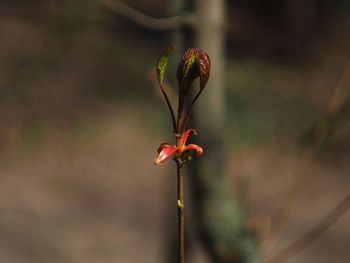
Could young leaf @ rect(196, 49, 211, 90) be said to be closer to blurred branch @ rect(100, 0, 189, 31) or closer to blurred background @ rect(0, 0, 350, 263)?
blurred branch @ rect(100, 0, 189, 31)

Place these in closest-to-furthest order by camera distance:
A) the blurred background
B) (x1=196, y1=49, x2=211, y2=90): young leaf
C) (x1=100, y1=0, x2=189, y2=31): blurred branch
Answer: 1. (x1=196, y1=49, x2=211, y2=90): young leaf
2. (x1=100, y1=0, x2=189, y2=31): blurred branch
3. the blurred background

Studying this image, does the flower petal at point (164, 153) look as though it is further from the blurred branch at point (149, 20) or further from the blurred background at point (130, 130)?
the blurred background at point (130, 130)

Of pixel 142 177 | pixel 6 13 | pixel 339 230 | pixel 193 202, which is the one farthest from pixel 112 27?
pixel 193 202

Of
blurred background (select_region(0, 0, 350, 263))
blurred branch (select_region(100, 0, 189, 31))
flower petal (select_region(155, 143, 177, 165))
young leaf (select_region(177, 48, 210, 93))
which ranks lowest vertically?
blurred background (select_region(0, 0, 350, 263))

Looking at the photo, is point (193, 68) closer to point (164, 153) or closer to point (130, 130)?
point (164, 153)

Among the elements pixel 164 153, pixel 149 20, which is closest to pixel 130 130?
pixel 149 20

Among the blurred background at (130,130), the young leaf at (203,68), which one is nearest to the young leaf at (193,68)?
the young leaf at (203,68)

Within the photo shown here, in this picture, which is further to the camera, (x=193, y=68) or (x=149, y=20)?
(x=149, y=20)

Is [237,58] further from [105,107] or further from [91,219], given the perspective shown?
[91,219]

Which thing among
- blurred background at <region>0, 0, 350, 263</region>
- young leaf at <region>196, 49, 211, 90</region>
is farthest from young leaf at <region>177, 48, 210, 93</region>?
blurred background at <region>0, 0, 350, 263</region>
